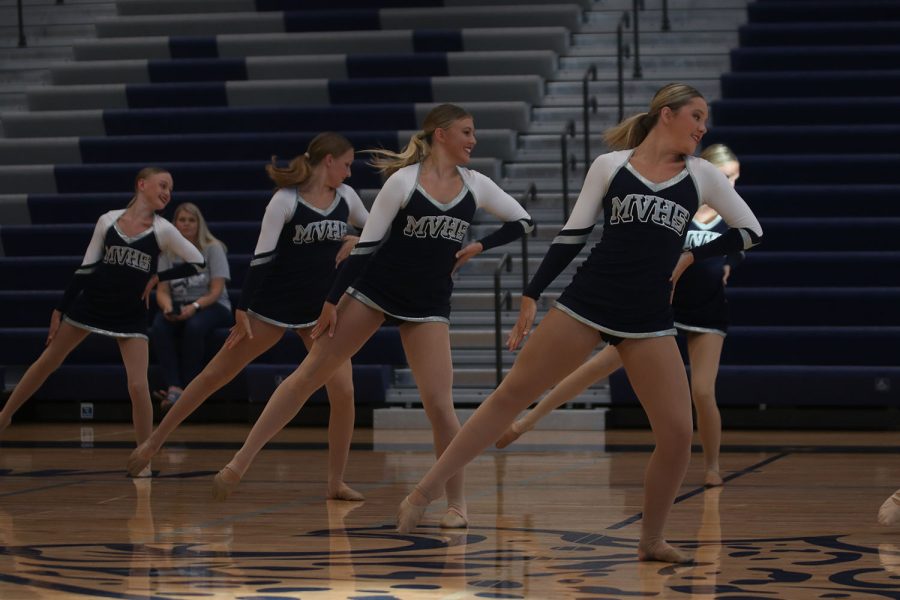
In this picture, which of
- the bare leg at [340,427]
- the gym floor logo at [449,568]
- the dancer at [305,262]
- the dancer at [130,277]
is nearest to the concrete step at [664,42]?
the dancer at [130,277]

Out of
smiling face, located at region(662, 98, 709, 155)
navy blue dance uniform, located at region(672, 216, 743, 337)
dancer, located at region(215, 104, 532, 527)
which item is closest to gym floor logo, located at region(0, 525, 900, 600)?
dancer, located at region(215, 104, 532, 527)

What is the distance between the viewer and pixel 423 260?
15.5ft

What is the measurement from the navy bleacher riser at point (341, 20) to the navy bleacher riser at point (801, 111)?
203cm

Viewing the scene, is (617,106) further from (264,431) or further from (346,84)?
(264,431)

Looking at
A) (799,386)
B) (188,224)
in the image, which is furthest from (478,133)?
(799,386)

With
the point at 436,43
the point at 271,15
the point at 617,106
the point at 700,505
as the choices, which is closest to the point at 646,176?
the point at 700,505

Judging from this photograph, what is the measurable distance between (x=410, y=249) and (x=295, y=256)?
0.93 metres

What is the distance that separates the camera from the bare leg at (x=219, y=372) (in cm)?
562

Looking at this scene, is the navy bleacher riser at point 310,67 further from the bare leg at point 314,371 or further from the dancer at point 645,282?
the dancer at point 645,282

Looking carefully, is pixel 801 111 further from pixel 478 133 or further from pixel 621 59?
pixel 478 133

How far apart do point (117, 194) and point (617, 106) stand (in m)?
3.72

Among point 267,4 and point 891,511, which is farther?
point 267,4

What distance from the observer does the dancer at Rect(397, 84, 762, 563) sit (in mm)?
3904

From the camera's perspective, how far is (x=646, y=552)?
4020 millimetres
